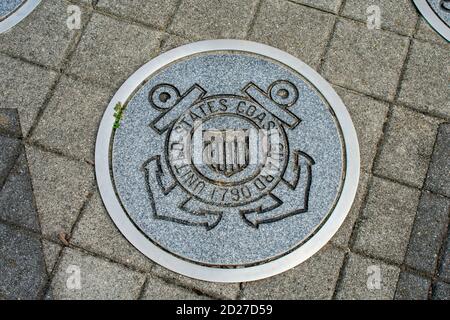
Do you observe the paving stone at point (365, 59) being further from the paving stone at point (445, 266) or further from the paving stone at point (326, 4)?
the paving stone at point (445, 266)

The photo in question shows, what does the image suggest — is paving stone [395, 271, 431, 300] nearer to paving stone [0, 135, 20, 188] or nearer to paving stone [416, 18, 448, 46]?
paving stone [416, 18, 448, 46]

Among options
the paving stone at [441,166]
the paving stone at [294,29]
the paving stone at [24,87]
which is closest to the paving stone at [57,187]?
the paving stone at [24,87]

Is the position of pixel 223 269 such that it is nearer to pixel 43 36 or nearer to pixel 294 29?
pixel 294 29

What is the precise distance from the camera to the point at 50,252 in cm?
262

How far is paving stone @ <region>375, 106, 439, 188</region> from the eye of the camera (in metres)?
2.80

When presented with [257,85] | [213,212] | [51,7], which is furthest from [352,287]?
[51,7]

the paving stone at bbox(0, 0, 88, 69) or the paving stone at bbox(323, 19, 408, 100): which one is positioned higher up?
the paving stone at bbox(323, 19, 408, 100)

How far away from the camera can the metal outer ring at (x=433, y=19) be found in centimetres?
308

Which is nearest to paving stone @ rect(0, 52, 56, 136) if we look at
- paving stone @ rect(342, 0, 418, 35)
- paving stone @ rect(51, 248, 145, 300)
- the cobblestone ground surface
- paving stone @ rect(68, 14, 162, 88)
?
the cobblestone ground surface

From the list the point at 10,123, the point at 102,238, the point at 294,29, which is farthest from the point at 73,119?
the point at 294,29

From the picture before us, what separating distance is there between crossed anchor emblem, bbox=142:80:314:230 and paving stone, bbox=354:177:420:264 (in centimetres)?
34

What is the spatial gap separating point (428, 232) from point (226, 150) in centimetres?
112

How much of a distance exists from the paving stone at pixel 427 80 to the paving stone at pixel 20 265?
213 cm
